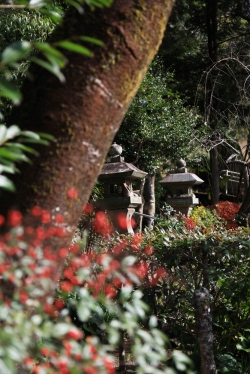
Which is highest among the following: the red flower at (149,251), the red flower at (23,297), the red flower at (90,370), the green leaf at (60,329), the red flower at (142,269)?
the red flower at (149,251)

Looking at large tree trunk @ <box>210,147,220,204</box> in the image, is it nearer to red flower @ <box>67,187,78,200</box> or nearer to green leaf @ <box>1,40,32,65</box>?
red flower @ <box>67,187,78,200</box>

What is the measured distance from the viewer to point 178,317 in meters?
5.33

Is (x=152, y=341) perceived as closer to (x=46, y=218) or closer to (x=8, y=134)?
(x=46, y=218)

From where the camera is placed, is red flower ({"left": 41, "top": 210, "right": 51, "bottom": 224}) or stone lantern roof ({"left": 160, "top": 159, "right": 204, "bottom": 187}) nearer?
red flower ({"left": 41, "top": 210, "right": 51, "bottom": 224})

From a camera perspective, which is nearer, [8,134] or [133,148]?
[8,134]

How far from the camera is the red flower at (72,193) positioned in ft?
6.31

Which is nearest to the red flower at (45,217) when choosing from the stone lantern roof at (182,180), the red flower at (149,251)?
the red flower at (149,251)

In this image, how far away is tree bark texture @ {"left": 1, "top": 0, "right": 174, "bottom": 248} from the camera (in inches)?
74.7

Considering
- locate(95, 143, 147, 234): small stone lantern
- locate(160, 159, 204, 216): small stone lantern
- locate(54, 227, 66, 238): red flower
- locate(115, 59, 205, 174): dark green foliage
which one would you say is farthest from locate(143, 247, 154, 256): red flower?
locate(115, 59, 205, 174): dark green foliage

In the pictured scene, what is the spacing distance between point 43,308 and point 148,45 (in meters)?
0.89

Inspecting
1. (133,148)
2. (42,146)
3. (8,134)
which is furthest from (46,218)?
(133,148)

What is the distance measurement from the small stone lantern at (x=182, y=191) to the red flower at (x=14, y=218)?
11.0m

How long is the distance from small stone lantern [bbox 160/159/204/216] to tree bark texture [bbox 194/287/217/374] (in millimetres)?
8583

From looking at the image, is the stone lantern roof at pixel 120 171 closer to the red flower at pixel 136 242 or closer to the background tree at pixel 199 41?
the red flower at pixel 136 242
